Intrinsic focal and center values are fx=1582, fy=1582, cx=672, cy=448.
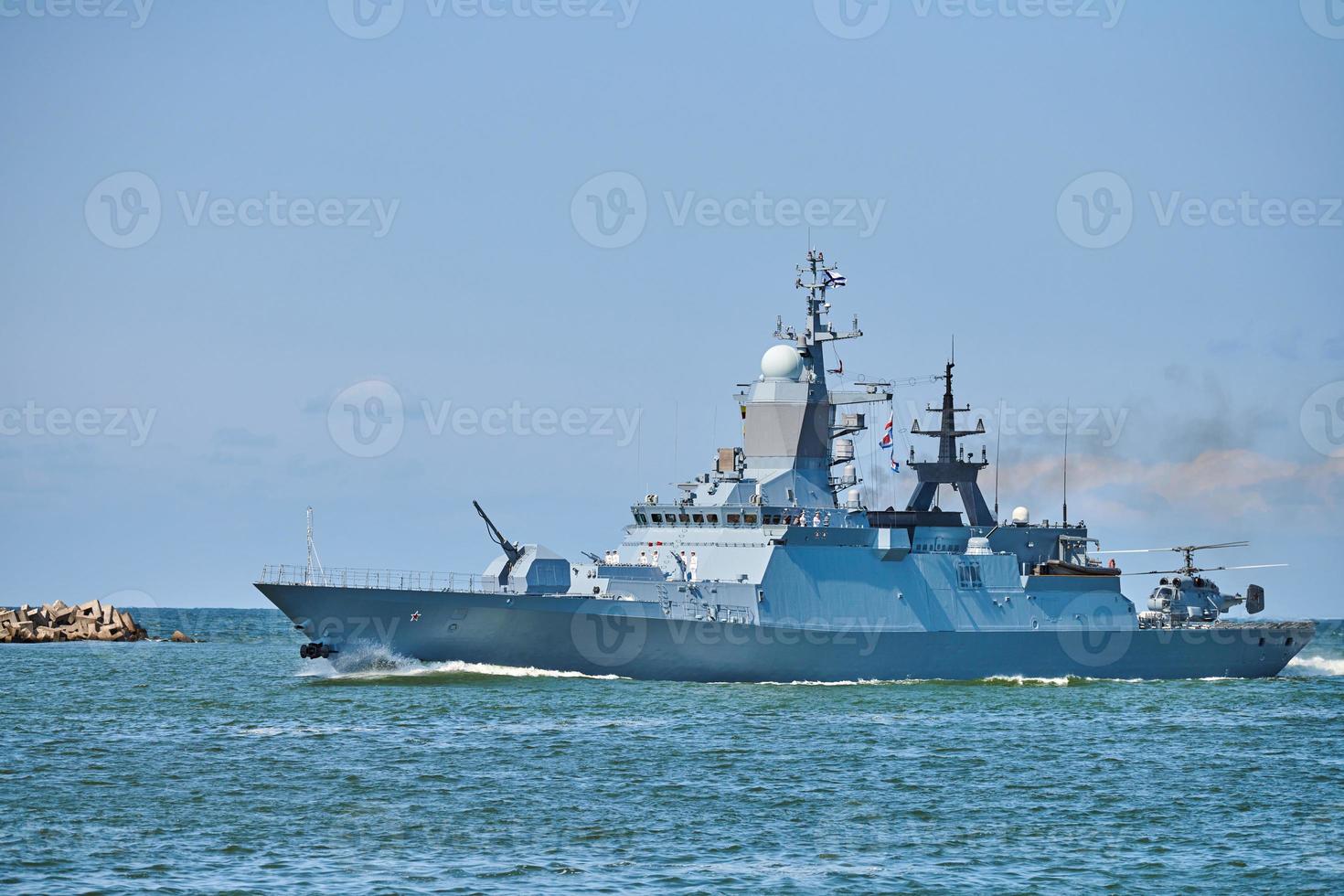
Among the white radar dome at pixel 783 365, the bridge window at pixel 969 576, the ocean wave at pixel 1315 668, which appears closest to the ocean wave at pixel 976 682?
the bridge window at pixel 969 576

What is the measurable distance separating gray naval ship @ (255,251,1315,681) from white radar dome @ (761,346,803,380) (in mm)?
43

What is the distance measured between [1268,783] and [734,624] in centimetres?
1190

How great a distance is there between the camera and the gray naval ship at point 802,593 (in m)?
32.2

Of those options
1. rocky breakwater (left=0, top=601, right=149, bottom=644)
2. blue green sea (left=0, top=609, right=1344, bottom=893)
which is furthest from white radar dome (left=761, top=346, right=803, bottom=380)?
rocky breakwater (left=0, top=601, right=149, bottom=644)

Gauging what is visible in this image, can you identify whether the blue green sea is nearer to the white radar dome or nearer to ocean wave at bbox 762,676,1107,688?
ocean wave at bbox 762,676,1107,688

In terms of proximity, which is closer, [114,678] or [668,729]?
[668,729]

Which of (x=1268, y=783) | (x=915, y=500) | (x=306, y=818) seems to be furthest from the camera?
(x=915, y=500)

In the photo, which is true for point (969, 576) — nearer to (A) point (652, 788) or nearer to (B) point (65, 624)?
(A) point (652, 788)

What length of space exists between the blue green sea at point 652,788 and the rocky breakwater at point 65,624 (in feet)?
103

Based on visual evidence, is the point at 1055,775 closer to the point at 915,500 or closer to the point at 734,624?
the point at 734,624

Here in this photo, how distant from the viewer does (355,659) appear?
3300 centimetres

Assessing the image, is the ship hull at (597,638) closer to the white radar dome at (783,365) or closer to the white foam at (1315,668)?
the white radar dome at (783,365)

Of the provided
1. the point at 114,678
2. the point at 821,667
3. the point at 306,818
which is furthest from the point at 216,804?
the point at 114,678

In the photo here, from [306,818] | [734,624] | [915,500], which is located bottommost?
[306,818]
